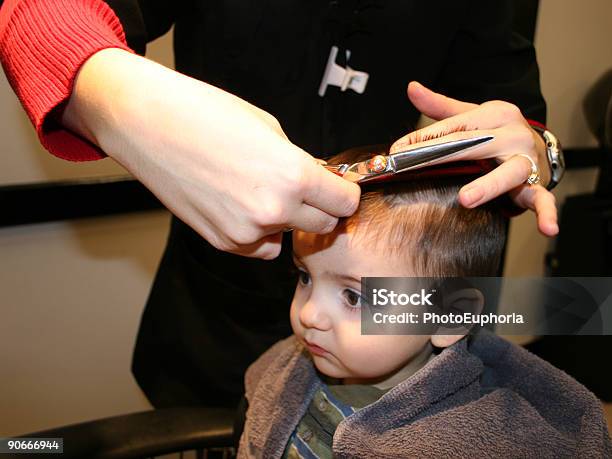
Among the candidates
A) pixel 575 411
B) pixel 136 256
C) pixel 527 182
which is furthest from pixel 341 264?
pixel 136 256

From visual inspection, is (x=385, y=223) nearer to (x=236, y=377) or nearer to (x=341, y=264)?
(x=341, y=264)

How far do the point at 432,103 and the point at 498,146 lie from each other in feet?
0.39

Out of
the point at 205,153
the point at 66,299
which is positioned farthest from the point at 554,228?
the point at 66,299

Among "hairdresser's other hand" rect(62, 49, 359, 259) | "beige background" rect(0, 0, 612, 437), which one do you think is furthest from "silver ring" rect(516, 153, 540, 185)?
"beige background" rect(0, 0, 612, 437)

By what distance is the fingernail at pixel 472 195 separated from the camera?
18.3 inches

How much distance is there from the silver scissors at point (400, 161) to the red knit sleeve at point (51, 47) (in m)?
0.22

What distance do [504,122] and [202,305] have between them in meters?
0.55

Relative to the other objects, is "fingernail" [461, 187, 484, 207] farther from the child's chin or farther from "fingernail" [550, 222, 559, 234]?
the child's chin

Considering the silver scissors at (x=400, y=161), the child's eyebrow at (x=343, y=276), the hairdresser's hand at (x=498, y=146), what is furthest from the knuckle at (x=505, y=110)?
the child's eyebrow at (x=343, y=276)

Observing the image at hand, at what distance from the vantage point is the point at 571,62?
5.32 feet

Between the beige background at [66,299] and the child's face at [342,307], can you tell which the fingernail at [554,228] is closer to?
the child's face at [342,307]

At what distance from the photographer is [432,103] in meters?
0.63

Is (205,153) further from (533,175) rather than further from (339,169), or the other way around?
(533,175)

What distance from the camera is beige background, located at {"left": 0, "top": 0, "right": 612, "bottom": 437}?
1110mm
